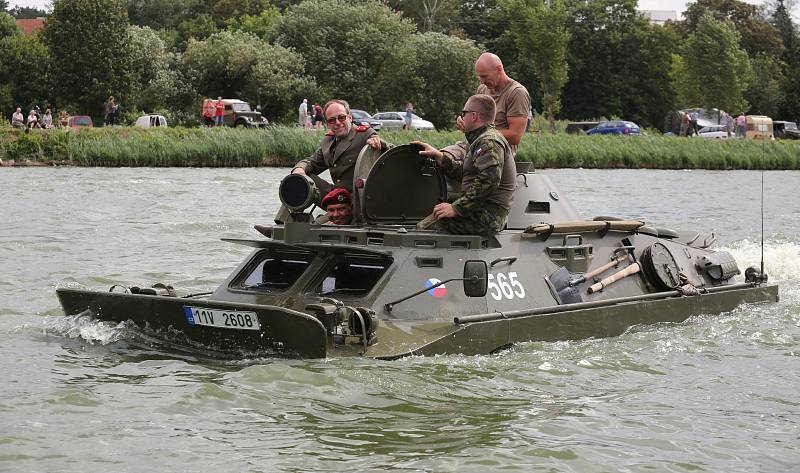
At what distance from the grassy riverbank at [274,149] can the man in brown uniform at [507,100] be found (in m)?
25.6

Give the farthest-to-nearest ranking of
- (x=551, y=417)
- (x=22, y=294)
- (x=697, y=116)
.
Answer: (x=697, y=116) → (x=22, y=294) → (x=551, y=417)

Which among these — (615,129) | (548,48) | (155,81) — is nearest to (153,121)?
(155,81)

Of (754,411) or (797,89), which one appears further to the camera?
(797,89)

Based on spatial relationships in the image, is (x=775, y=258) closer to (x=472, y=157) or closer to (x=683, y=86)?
(x=472, y=157)

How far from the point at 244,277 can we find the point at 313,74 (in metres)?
54.5

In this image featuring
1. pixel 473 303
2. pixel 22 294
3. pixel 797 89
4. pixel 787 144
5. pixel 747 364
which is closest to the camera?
pixel 473 303

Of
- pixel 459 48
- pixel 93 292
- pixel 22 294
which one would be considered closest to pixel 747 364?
pixel 93 292

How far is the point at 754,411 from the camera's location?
11.0m

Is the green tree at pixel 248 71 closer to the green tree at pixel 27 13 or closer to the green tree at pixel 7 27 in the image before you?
the green tree at pixel 7 27

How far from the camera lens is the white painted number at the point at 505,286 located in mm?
12180

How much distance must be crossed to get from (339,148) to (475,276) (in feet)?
9.16

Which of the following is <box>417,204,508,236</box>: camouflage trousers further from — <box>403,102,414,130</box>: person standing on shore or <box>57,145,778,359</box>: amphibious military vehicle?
<box>403,102,414,130</box>: person standing on shore

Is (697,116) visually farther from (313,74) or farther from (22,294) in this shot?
(22,294)

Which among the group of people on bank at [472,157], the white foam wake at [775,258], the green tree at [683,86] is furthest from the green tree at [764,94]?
the group of people on bank at [472,157]
